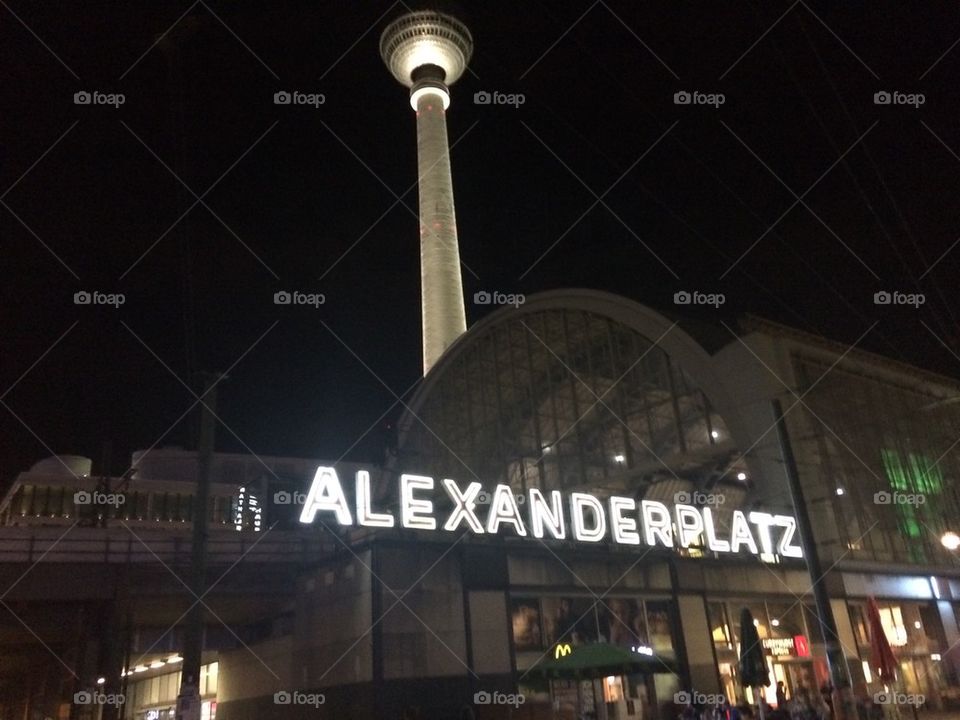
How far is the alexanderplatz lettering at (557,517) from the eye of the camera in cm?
2280

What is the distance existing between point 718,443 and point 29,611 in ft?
87.6

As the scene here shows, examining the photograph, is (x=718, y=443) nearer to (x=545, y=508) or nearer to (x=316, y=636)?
(x=545, y=508)

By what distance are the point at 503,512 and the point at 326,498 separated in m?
6.15

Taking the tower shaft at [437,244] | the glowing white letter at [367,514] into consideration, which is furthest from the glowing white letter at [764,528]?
the tower shaft at [437,244]

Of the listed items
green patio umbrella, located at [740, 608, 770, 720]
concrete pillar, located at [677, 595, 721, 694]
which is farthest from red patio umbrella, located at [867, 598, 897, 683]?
concrete pillar, located at [677, 595, 721, 694]

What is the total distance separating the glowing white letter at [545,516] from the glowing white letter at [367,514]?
209 inches

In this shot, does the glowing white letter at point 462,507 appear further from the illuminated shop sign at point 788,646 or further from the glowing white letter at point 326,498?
the illuminated shop sign at point 788,646

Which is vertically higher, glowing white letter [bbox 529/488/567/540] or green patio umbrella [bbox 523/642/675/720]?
glowing white letter [bbox 529/488/567/540]

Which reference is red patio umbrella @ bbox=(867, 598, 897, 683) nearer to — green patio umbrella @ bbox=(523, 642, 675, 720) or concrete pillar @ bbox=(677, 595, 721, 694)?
green patio umbrella @ bbox=(523, 642, 675, 720)

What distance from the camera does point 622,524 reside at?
27.6m

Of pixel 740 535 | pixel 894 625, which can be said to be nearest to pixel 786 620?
pixel 740 535

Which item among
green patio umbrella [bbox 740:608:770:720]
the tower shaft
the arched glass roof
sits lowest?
green patio umbrella [bbox 740:608:770:720]

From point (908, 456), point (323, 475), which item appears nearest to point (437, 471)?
point (323, 475)

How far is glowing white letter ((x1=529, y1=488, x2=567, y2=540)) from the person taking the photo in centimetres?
2567
